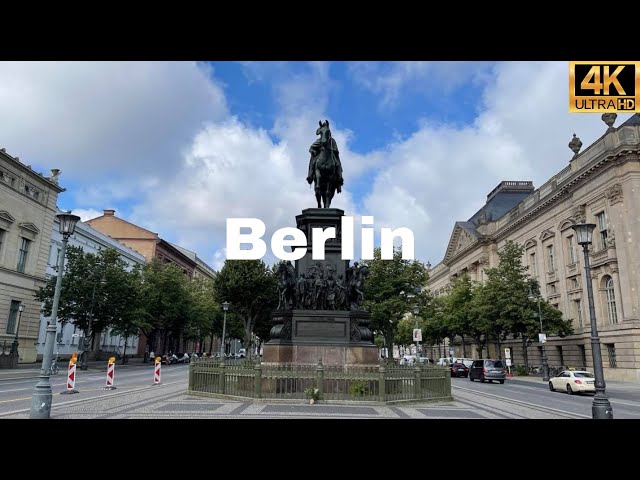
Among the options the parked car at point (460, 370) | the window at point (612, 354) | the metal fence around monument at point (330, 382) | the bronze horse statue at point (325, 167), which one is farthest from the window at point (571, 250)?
the metal fence around monument at point (330, 382)

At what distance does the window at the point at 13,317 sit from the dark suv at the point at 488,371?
38.4 meters

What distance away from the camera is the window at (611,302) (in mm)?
39031

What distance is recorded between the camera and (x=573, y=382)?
85.9ft

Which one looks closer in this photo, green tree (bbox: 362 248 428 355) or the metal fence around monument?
the metal fence around monument

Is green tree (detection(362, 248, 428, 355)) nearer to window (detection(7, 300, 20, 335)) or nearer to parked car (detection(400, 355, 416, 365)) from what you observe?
parked car (detection(400, 355, 416, 365))

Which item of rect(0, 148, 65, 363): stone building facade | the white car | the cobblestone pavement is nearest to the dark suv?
the white car

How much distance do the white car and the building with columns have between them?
36.1 feet

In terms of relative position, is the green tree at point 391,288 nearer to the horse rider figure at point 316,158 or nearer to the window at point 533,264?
the window at point 533,264

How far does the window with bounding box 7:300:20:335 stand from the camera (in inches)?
1598

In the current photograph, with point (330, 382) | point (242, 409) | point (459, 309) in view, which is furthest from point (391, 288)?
point (242, 409)
